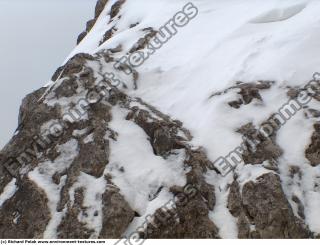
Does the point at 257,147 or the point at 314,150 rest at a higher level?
the point at 257,147

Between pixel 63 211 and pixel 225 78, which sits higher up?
pixel 63 211

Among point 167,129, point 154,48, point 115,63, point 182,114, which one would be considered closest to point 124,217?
point 167,129

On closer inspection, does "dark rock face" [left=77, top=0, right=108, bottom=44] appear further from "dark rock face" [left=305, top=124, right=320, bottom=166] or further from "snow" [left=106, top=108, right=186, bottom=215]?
"dark rock face" [left=305, top=124, right=320, bottom=166]

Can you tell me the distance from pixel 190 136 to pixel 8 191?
4.16 metres

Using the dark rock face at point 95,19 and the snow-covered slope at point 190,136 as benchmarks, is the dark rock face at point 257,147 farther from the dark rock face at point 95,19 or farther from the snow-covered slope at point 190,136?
the dark rock face at point 95,19

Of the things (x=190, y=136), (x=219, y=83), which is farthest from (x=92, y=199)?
(x=219, y=83)

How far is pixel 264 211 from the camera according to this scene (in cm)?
888

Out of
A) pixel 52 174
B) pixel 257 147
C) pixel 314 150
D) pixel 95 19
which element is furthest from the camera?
pixel 95 19

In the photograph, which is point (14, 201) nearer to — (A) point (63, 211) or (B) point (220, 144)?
(A) point (63, 211)

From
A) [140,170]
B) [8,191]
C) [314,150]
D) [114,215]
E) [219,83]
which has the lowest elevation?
[314,150]

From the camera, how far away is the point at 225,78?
40.0 ft

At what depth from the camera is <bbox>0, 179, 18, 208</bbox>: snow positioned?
10664 millimetres

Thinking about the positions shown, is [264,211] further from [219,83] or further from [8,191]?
[8,191]

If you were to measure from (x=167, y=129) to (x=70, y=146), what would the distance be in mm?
2240
